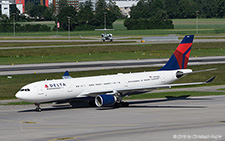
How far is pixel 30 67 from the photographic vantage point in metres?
87.0

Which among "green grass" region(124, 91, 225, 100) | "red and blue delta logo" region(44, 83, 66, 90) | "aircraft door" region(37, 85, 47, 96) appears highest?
"red and blue delta logo" region(44, 83, 66, 90)

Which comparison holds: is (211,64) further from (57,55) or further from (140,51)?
(57,55)

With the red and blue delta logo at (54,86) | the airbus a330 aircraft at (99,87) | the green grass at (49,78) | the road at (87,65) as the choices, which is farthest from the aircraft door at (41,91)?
the road at (87,65)

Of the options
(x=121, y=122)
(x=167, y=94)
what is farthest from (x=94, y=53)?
(x=121, y=122)

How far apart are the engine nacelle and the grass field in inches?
2001

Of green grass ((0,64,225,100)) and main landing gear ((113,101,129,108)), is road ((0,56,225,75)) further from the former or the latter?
main landing gear ((113,101,129,108))

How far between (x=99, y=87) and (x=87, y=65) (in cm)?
3957

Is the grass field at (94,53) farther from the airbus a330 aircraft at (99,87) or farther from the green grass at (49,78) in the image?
the airbus a330 aircraft at (99,87)

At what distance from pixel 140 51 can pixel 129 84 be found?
6620cm

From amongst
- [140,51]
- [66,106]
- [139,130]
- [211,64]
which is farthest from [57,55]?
[139,130]

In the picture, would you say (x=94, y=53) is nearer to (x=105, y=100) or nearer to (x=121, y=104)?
(x=121, y=104)

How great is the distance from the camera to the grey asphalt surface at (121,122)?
3497cm

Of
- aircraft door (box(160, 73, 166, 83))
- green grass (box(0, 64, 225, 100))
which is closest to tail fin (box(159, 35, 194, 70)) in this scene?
aircraft door (box(160, 73, 166, 83))

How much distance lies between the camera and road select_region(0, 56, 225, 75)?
269 ft
